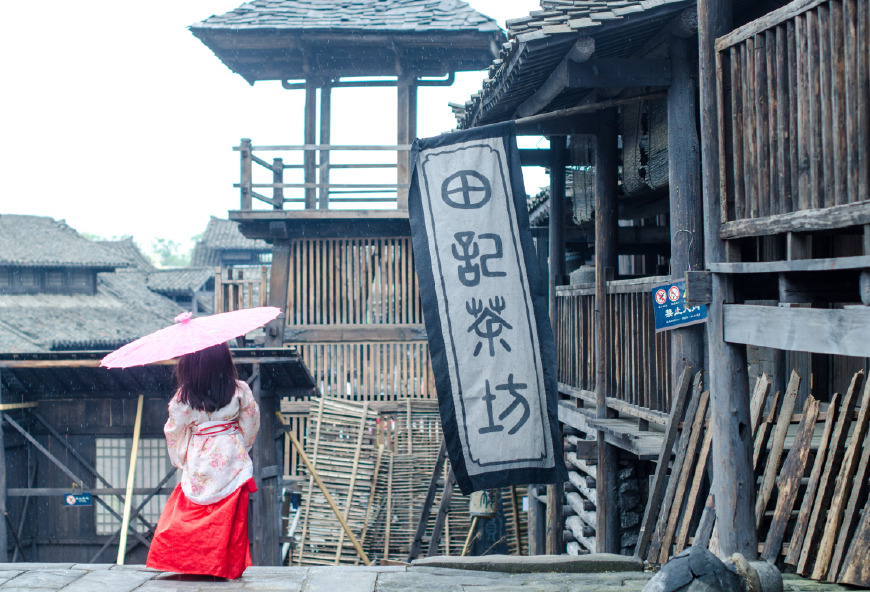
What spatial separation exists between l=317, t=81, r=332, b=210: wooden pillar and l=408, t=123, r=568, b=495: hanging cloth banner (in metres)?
9.43

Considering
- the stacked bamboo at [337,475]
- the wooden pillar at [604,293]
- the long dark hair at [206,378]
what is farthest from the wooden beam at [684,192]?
the stacked bamboo at [337,475]

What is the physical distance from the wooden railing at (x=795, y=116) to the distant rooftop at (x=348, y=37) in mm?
10955

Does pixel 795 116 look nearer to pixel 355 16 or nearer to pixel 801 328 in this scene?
pixel 801 328

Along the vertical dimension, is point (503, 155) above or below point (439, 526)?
above

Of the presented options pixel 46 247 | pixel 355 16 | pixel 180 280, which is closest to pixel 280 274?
pixel 355 16

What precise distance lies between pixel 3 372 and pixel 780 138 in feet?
34.1

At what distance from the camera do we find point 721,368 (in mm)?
4770

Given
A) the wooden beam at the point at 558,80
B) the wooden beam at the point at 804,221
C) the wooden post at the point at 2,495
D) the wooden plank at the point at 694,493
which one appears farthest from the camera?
the wooden post at the point at 2,495

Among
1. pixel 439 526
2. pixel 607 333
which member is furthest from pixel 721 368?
pixel 439 526

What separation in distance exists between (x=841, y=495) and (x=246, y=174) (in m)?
12.1

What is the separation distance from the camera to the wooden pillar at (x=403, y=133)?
48.2 ft

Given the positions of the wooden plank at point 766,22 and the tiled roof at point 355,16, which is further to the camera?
the tiled roof at point 355,16

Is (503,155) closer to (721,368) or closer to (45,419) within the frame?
(721,368)

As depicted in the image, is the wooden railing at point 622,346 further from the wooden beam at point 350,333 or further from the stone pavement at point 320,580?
the wooden beam at point 350,333
